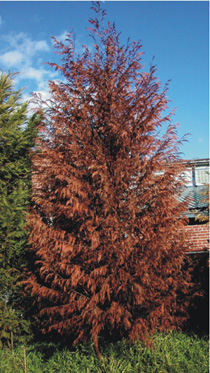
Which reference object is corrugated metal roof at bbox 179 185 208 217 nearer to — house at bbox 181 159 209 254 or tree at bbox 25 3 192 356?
house at bbox 181 159 209 254

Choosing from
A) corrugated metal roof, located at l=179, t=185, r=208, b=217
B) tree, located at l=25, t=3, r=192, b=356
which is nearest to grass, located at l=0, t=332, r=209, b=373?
tree, located at l=25, t=3, r=192, b=356

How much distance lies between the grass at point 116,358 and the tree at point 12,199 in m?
0.79

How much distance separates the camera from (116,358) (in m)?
5.41

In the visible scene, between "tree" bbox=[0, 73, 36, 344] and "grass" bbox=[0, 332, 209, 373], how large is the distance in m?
0.79

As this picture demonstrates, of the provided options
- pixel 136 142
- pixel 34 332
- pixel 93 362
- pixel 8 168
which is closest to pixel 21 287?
pixel 34 332

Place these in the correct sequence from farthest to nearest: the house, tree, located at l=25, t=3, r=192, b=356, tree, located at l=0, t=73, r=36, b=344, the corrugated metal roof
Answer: the corrugated metal roof → the house → tree, located at l=0, t=73, r=36, b=344 → tree, located at l=25, t=3, r=192, b=356

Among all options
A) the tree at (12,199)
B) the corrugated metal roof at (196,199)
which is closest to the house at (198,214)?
the corrugated metal roof at (196,199)

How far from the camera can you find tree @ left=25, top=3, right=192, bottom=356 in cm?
494

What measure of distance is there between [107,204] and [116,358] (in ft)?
9.31

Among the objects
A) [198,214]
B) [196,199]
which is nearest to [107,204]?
[198,214]

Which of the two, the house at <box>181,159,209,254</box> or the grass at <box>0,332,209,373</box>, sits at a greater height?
the house at <box>181,159,209,254</box>

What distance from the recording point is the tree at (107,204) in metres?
4.94

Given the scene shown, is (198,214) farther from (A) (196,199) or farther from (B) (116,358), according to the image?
(A) (196,199)

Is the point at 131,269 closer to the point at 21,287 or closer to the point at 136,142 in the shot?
the point at 136,142
